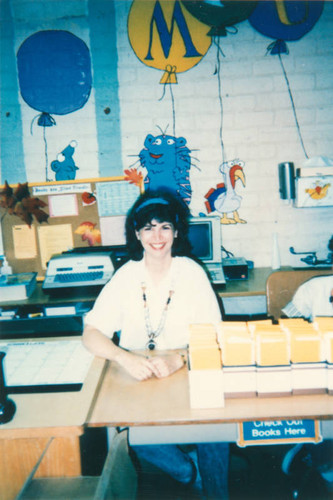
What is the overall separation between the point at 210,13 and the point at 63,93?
1.25m

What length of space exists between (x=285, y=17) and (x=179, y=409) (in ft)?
9.47

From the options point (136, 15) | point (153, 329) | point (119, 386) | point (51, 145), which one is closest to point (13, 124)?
point (51, 145)

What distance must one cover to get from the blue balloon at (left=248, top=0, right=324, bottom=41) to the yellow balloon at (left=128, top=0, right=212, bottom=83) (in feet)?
1.34

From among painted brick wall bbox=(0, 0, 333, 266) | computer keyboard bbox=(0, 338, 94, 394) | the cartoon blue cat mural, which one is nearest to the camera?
computer keyboard bbox=(0, 338, 94, 394)

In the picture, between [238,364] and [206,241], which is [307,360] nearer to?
[238,364]

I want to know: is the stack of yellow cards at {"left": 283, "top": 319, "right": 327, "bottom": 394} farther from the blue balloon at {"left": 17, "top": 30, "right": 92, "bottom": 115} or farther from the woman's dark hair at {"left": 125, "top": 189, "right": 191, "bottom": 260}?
the blue balloon at {"left": 17, "top": 30, "right": 92, "bottom": 115}

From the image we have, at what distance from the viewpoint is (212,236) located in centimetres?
262

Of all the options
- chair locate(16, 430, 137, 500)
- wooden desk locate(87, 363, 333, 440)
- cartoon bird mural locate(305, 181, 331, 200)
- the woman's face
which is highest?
cartoon bird mural locate(305, 181, 331, 200)

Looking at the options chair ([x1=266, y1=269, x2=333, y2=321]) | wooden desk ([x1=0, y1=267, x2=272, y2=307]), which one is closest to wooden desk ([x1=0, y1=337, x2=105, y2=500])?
wooden desk ([x1=0, y1=267, x2=272, y2=307])

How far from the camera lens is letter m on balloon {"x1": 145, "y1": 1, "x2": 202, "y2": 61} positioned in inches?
106

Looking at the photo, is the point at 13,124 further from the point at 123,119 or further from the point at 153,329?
the point at 153,329

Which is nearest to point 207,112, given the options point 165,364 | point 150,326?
point 150,326

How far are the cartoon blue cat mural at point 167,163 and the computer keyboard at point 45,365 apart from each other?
170 cm

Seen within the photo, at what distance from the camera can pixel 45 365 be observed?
1.31m
